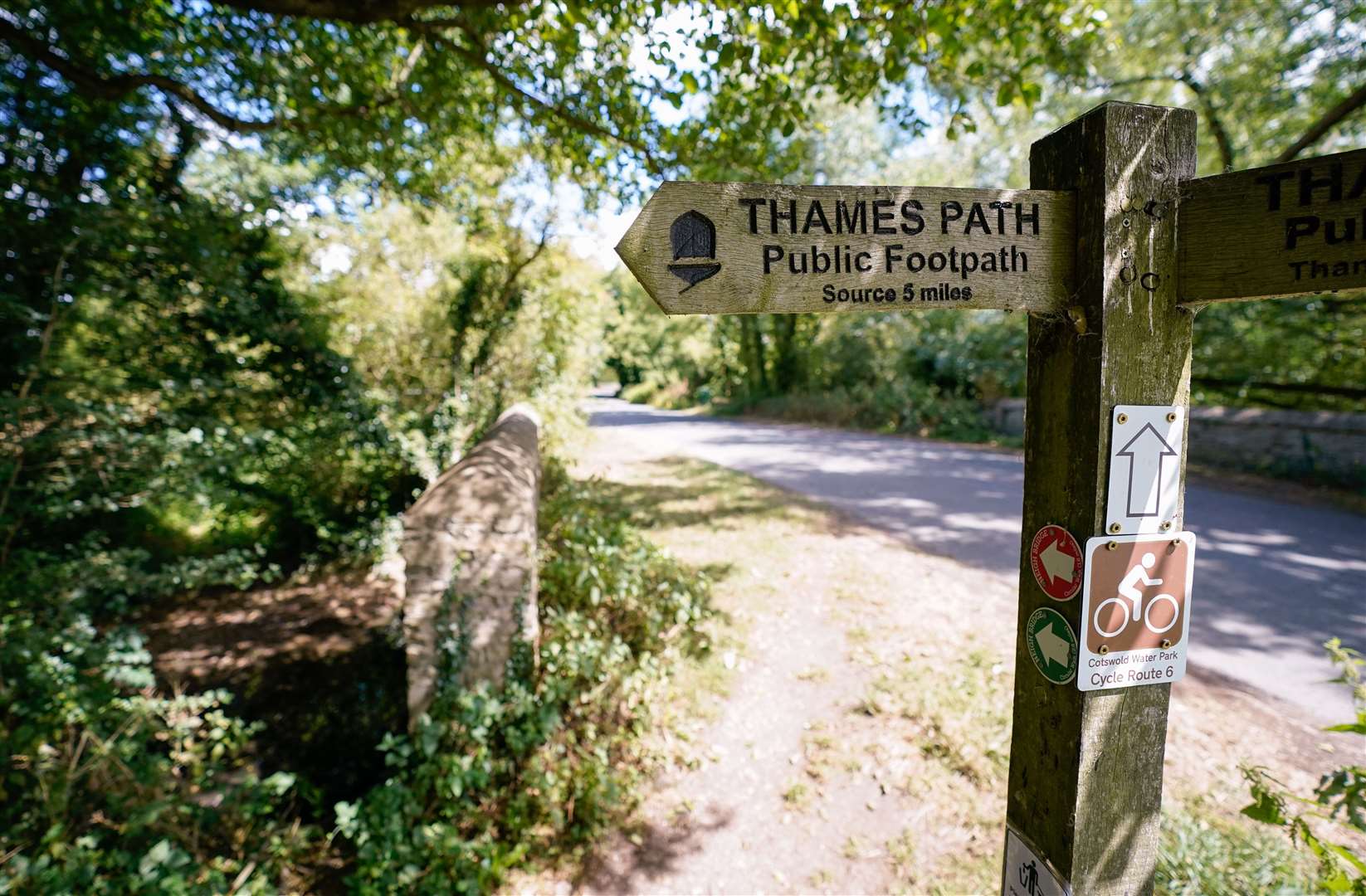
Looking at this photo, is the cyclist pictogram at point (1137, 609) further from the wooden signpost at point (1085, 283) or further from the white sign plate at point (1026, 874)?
the white sign plate at point (1026, 874)

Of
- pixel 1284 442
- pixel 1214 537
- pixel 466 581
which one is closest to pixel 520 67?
pixel 466 581

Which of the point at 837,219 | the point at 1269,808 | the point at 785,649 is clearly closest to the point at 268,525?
the point at 785,649

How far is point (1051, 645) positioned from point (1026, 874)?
54cm

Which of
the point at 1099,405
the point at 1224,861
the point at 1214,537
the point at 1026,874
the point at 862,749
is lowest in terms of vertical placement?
the point at 862,749

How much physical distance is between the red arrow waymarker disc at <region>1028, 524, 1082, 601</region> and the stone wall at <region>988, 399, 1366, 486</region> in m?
7.64

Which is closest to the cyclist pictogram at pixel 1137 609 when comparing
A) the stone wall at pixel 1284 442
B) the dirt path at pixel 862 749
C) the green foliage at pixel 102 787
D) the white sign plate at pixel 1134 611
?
the white sign plate at pixel 1134 611

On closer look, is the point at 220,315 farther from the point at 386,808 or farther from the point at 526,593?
the point at 386,808

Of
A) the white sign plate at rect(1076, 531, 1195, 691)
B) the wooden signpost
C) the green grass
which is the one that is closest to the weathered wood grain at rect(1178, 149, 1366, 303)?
the wooden signpost

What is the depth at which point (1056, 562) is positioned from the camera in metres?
1.19

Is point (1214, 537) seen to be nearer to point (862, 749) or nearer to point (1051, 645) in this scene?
point (862, 749)

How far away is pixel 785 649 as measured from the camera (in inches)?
160

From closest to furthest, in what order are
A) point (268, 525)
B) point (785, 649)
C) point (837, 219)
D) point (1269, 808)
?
point (837, 219), point (1269, 808), point (785, 649), point (268, 525)

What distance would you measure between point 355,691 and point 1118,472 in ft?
15.4

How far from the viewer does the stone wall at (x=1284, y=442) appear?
26.5 ft
